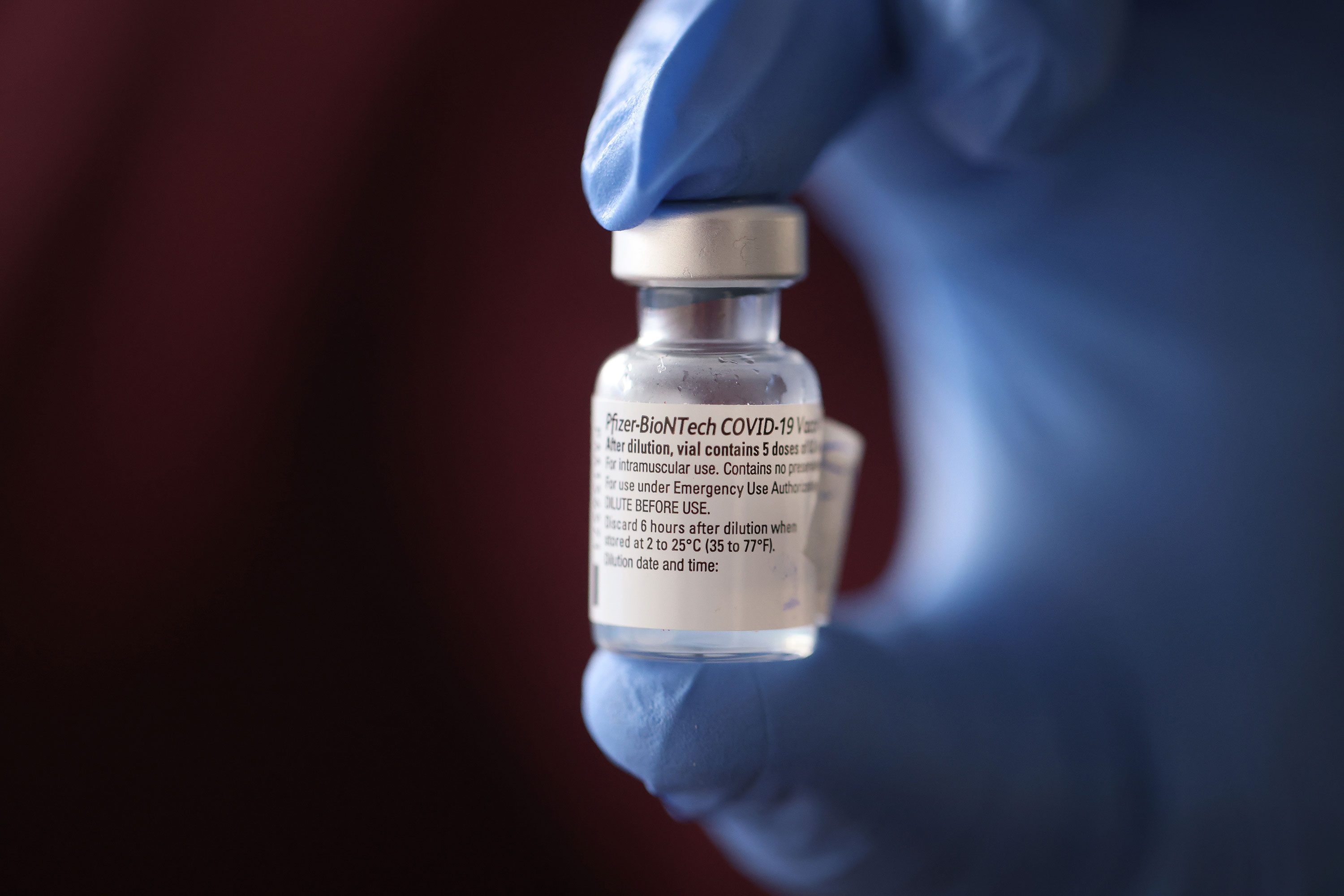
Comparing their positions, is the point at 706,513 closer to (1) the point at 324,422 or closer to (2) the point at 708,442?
(2) the point at 708,442

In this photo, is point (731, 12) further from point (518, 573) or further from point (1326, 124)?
point (518, 573)

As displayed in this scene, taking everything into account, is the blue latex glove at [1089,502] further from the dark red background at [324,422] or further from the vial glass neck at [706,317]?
the dark red background at [324,422]

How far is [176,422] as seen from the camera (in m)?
1.15

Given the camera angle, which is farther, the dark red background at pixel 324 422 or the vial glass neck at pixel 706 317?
the dark red background at pixel 324 422

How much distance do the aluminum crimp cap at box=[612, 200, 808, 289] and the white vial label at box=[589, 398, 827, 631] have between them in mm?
69

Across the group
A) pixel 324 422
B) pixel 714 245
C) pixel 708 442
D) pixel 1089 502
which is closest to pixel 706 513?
pixel 708 442

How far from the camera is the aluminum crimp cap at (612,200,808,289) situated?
1.93ft

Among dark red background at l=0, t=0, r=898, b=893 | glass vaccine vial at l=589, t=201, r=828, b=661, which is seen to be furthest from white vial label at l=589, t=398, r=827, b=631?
dark red background at l=0, t=0, r=898, b=893

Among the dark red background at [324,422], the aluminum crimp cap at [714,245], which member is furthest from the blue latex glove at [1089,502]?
the dark red background at [324,422]

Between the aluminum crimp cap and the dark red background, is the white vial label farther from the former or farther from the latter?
the dark red background

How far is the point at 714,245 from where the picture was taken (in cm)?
59

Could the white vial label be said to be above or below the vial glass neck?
below

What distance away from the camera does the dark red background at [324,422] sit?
3.68 ft

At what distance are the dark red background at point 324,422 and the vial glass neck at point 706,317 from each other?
577mm
